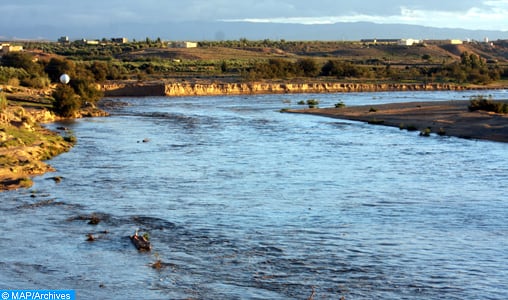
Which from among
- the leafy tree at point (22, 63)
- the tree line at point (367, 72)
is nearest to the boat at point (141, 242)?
the leafy tree at point (22, 63)

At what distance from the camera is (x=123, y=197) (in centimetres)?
2072

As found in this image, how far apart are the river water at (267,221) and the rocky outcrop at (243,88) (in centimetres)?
3512

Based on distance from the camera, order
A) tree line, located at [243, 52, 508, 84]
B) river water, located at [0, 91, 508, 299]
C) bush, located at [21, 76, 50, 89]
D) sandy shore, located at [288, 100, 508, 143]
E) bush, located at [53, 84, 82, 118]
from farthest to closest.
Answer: tree line, located at [243, 52, 508, 84] → bush, located at [21, 76, 50, 89] → bush, located at [53, 84, 82, 118] → sandy shore, located at [288, 100, 508, 143] → river water, located at [0, 91, 508, 299]

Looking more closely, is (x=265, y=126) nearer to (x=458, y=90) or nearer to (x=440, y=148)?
(x=440, y=148)

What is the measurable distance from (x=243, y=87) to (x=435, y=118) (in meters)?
32.1

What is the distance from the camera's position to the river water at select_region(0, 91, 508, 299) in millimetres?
13344

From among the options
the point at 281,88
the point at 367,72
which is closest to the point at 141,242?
the point at 281,88

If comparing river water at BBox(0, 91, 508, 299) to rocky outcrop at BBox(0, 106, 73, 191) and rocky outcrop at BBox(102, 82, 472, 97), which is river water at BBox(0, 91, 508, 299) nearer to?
rocky outcrop at BBox(0, 106, 73, 191)

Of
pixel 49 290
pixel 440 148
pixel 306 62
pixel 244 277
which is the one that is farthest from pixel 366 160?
pixel 306 62

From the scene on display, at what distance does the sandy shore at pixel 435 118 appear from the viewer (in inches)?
1420

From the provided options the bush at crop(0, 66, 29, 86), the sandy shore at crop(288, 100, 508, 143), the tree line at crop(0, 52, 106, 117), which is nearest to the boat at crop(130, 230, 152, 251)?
the sandy shore at crop(288, 100, 508, 143)

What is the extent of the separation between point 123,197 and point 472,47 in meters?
142

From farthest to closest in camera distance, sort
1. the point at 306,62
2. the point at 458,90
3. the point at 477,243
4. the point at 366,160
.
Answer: the point at 306,62 → the point at 458,90 → the point at 366,160 → the point at 477,243

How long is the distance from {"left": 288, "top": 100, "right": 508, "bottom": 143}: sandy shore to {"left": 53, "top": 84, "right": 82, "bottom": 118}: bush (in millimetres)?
13568
